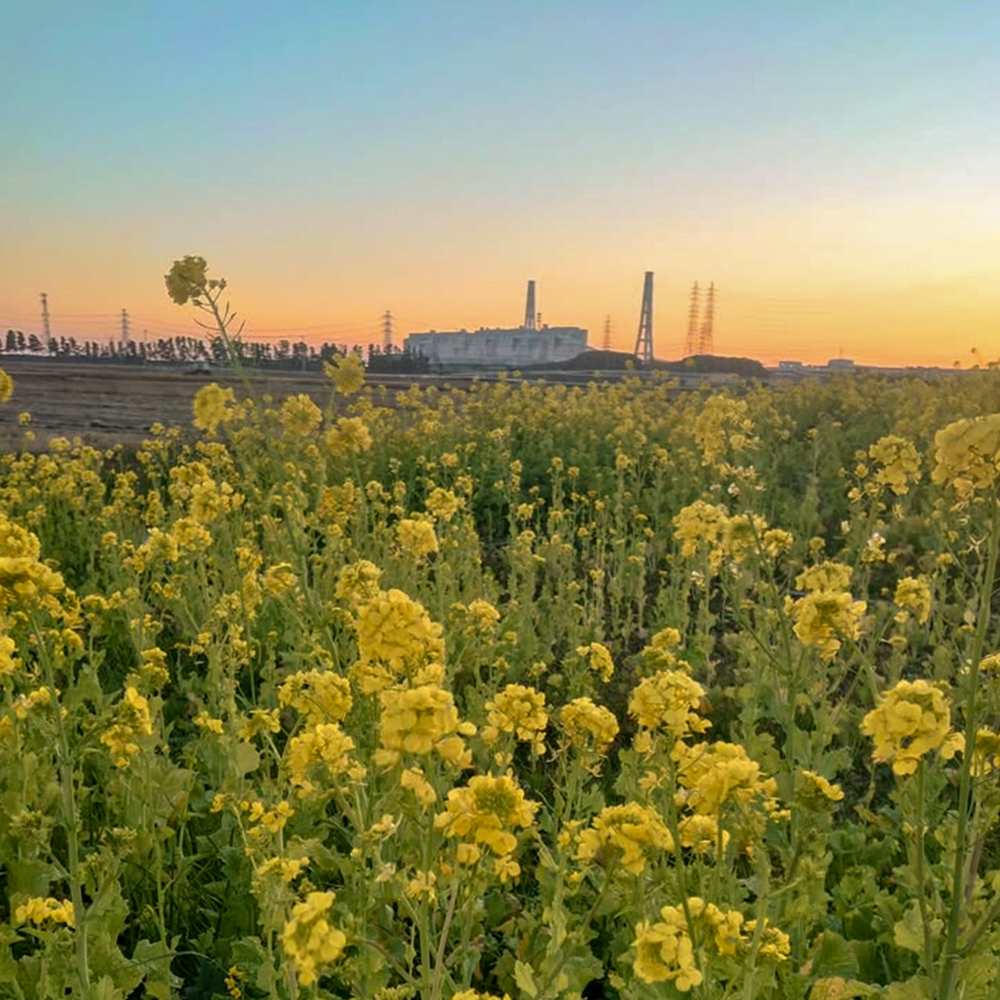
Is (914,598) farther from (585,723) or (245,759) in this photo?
(245,759)

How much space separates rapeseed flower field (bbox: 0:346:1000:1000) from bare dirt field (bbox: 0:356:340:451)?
6.32 m

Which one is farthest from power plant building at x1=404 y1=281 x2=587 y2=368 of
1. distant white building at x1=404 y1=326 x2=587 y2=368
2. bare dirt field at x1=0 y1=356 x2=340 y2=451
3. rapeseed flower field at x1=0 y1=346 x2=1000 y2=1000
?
rapeseed flower field at x1=0 y1=346 x2=1000 y2=1000

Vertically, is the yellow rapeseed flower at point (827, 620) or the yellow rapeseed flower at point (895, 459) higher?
the yellow rapeseed flower at point (895, 459)

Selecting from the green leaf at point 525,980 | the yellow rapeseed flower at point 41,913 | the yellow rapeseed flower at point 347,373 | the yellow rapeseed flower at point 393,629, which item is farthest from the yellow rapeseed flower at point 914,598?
the yellow rapeseed flower at point 41,913

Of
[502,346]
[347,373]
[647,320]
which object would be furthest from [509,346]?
[347,373]

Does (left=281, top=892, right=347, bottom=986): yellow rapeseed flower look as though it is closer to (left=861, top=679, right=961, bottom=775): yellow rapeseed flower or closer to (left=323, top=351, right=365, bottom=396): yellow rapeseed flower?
(left=861, top=679, right=961, bottom=775): yellow rapeseed flower

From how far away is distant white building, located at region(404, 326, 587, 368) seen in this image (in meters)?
51.8

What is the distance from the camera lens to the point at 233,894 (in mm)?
2869

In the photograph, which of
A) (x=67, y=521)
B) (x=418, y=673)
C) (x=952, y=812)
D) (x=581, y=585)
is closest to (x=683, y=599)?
(x=581, y=585)

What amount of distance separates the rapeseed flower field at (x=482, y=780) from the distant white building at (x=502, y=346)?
41.3 m

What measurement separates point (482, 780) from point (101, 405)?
773 inches

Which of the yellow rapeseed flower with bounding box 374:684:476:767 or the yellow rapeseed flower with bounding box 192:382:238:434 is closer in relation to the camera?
the yellow rapeseed flower with bounding box 374:684:476:767

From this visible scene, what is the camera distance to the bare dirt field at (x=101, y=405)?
46.8 feet

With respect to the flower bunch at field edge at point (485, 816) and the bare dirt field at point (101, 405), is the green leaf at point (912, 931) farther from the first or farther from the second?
the bare dirt field at point (101, 405)
